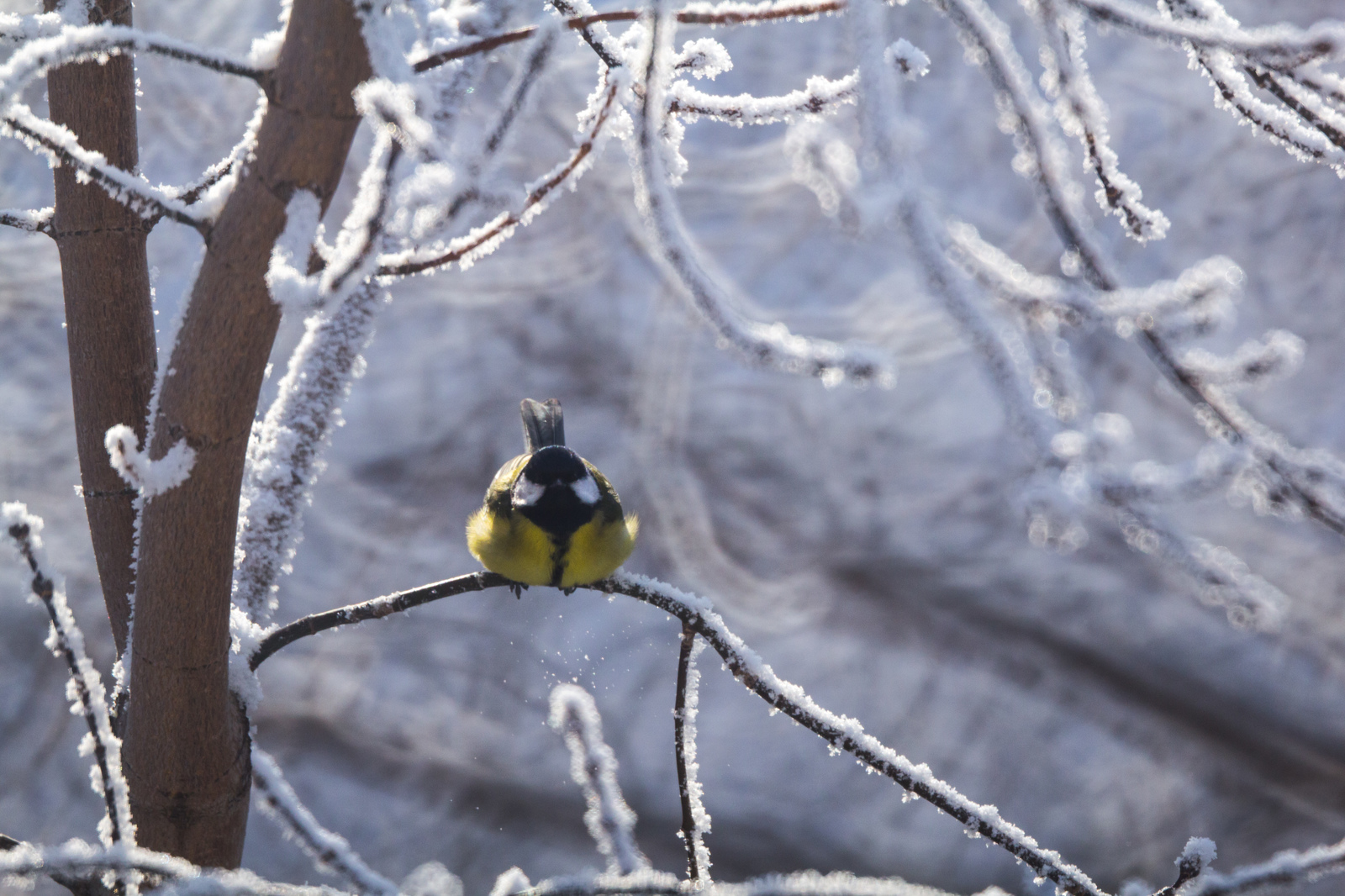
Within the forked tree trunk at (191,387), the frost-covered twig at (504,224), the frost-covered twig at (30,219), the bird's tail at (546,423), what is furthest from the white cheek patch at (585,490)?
the frost-covered twig at (30,219)

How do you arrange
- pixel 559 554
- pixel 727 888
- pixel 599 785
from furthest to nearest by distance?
1. pixel 559 554
2. pixel 599 785
3. pixel 727 888

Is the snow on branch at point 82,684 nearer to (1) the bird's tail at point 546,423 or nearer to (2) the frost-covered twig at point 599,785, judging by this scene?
(2) the frost-covered twig at point 599,785

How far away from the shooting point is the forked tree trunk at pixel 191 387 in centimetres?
81

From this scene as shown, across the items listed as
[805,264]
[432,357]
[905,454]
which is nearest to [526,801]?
[432,357]

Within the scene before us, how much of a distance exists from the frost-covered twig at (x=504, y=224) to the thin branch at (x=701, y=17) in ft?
0.33

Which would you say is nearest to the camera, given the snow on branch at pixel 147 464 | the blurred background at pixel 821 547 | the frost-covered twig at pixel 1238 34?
the frost-covered twig at pixel 1238 34

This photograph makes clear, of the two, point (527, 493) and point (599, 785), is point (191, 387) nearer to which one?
point (599, 785)

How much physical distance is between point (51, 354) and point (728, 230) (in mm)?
2565

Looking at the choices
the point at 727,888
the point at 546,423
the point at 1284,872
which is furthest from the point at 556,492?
the point at 1284,872

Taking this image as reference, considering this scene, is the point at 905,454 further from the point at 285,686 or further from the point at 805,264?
the point at 285,686

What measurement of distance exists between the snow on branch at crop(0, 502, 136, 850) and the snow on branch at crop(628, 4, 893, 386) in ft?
2.84

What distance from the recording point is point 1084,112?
0.77 metres

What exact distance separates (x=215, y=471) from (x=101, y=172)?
0.31 meters

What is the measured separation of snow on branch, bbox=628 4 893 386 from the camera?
557mm
